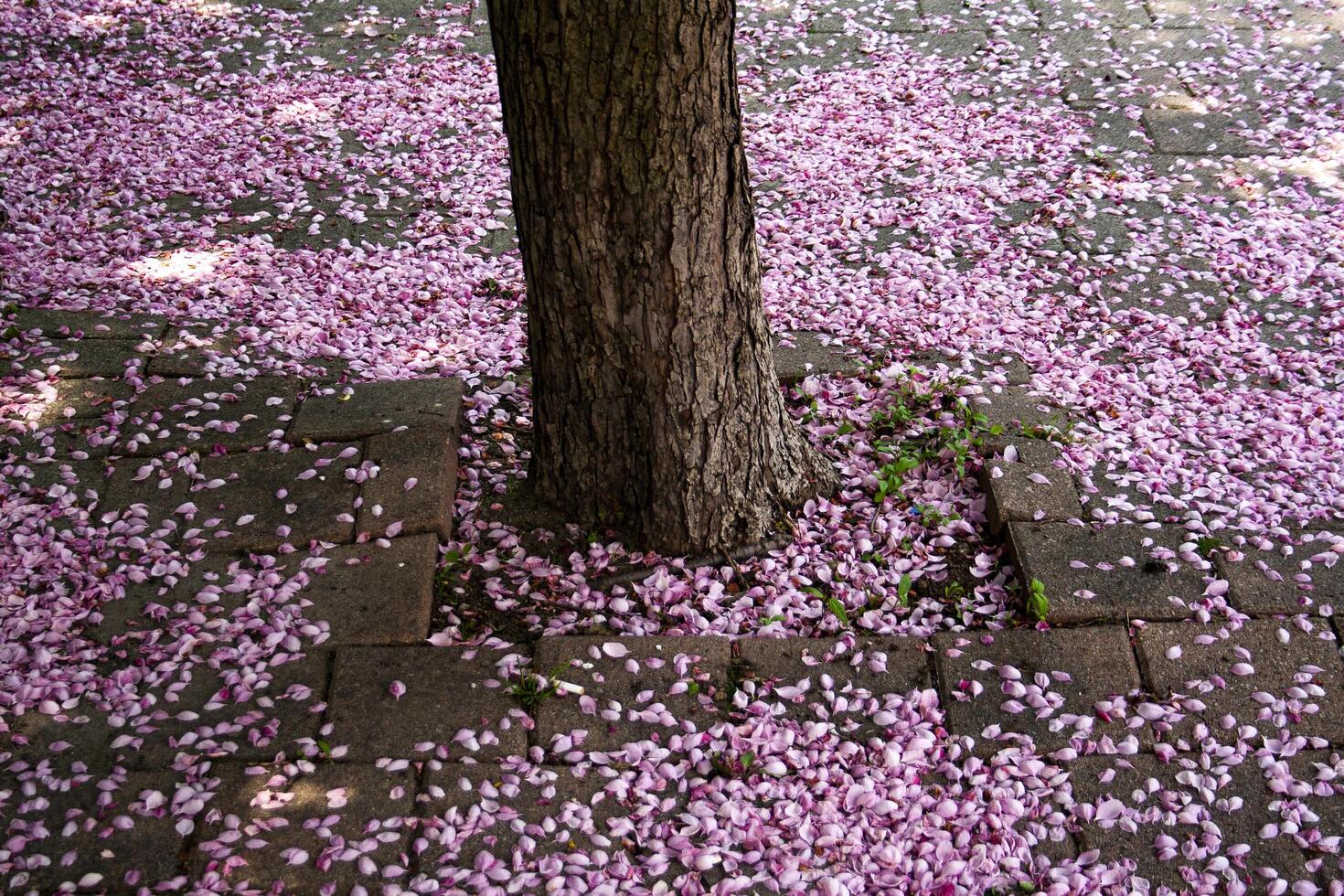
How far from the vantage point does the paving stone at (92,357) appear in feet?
11.0

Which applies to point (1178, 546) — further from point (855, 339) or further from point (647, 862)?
point (647, 862)

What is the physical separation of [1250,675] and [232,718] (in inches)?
88.6

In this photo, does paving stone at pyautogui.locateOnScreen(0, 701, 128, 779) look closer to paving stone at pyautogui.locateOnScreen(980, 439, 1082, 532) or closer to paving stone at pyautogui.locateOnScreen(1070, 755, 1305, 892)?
paving stone at pyautogui.locateOnScreen(1070, 755, 1305, 892)

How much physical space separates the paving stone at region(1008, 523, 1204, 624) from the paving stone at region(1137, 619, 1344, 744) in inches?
3.5

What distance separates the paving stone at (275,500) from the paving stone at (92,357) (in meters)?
0.64

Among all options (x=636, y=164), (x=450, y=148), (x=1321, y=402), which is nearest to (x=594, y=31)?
(x=636, y=164)

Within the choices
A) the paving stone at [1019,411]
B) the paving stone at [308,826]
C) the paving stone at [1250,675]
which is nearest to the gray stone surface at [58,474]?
the paving stone at [308,826]

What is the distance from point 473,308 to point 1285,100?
402 cm

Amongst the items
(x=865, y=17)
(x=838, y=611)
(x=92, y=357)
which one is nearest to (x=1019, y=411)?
(x=838, y=611)

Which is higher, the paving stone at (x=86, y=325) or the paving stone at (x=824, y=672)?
the paving stone at (x=86, y=325)

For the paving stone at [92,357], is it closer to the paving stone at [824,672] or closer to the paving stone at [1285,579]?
the paving stone at [824,672]

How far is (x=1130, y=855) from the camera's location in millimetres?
2150

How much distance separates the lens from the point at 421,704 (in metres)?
2.39

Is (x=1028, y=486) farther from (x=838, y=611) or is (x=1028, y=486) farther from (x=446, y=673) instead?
(x=446, y=673)
